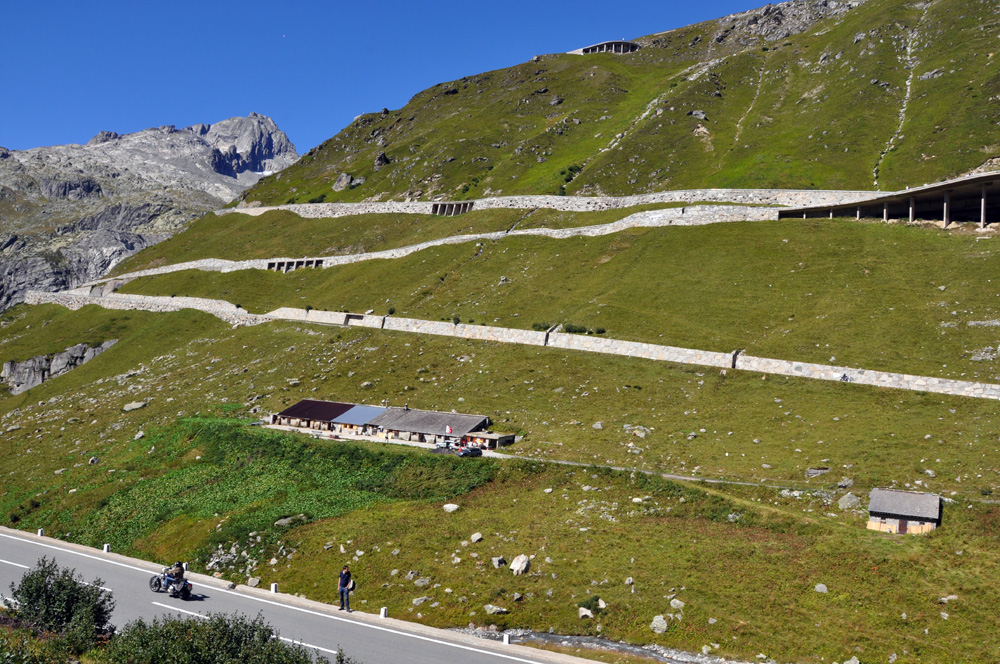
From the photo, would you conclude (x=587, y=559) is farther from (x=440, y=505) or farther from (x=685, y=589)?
(x=440, y=505)

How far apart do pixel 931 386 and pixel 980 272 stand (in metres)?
20.5

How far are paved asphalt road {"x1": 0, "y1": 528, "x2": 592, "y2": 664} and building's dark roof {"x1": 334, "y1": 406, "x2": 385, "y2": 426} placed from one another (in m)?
19.4

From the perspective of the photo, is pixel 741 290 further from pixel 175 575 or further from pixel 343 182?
pixel 343 182

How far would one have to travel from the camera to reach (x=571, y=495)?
133 feet

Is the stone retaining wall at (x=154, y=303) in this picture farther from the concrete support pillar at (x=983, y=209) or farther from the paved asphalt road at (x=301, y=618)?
the concrete support pillar at (x=983, y=209)

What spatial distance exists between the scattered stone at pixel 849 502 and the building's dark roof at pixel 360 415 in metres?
34.4

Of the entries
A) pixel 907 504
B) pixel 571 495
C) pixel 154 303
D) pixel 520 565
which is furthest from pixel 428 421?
pixel 154 303

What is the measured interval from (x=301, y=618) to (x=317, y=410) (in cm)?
2950

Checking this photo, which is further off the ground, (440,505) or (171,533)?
(440,505)

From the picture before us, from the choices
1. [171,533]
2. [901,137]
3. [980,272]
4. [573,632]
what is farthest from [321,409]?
[901,137]

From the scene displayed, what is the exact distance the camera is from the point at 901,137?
346 feet

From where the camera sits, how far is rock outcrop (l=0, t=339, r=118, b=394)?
94375mm

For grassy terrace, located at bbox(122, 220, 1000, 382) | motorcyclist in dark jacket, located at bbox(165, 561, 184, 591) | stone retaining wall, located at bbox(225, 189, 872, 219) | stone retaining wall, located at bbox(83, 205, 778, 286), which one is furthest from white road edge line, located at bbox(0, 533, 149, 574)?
stone retaining wall, located at bbox(225, 189, 872, 219)

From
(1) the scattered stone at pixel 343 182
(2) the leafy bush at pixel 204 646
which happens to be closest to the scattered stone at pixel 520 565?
(2) the leafy bush at pixel 204 646
